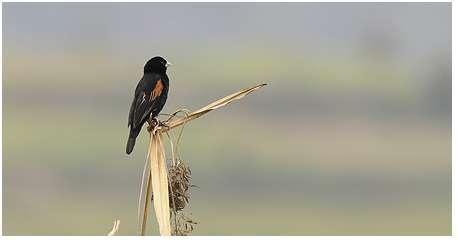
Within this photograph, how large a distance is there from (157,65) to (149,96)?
0.57 meters

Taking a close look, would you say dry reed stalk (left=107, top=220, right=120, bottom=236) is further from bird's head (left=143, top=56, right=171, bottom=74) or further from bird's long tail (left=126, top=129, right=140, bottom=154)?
bird's head (left=143, top=56, right=171, bottom=74)

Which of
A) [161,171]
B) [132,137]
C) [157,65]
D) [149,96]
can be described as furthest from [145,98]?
[161,171]

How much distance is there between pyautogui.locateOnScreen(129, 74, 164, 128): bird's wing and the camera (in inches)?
156

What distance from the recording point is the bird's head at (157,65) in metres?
4.64

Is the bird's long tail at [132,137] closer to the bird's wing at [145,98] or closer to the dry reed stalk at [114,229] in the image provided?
the bird's wing at [145,98]

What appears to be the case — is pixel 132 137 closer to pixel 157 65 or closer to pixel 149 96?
pixel 149 96

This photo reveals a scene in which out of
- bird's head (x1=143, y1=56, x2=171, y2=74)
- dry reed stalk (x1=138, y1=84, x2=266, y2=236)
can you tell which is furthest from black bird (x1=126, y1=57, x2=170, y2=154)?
dry reed stalk (x1=138, y1=84, x2=266, y2=236)

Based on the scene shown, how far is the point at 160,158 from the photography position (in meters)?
2.68

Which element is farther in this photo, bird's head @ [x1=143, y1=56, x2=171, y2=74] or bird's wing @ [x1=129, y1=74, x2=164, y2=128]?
bird's head @ [x1=143, y1=56, x2=171, y2=74]

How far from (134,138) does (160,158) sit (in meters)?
1.32

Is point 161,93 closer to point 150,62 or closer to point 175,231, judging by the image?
point 150,62

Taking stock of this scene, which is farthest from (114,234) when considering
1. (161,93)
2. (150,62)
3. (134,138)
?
(150,62)

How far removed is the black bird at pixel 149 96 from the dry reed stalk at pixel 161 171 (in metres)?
1.04

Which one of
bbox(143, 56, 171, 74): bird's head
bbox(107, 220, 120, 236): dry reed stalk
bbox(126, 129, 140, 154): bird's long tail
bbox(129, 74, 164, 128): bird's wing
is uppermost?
bbox(143, 56, 171, 74): bird's head
